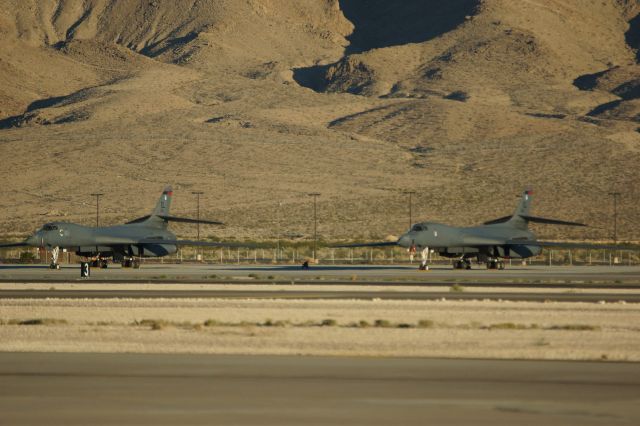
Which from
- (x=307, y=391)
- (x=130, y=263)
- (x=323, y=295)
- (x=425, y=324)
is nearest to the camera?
(x=307, y=391)

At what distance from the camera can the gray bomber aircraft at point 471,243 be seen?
2692 inches

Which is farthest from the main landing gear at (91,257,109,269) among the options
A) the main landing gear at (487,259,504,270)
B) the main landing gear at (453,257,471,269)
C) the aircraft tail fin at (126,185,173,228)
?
the main landing gear at (487,259,504,270)

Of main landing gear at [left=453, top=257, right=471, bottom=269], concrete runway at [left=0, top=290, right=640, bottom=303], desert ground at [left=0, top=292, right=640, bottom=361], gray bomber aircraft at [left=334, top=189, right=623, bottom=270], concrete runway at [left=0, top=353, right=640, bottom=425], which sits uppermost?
gray bomber aircraft at [left=334, top=189, right=623, bottom=270]

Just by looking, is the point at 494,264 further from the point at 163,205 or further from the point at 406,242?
the point at 163,205

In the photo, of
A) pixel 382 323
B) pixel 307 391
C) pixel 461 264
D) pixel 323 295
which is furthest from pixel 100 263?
pixel 307 391

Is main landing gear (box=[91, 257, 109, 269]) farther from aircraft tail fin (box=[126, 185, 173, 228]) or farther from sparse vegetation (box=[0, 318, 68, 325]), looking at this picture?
sparse vegetation (box=[0, 318, 68, 325])

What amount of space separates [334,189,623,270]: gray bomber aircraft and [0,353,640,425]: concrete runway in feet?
157

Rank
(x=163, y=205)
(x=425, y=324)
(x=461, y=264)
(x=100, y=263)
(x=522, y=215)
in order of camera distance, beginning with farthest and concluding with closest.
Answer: (x=163, y=205) < (x=522, y=215) < (x=100, y=263) < (x=461, y=264) < (x=425, y=324)

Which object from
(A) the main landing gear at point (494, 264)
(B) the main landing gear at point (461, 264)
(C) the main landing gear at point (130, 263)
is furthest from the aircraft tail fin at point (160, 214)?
(A) the main landing gear at point (494, 264)

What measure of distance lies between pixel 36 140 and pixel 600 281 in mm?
158037

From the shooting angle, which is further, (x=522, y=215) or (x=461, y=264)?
(x=522, y=215)

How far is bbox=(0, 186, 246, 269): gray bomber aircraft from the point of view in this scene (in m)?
68.4

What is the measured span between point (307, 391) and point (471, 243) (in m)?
54.5

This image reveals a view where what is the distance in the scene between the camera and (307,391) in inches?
647
